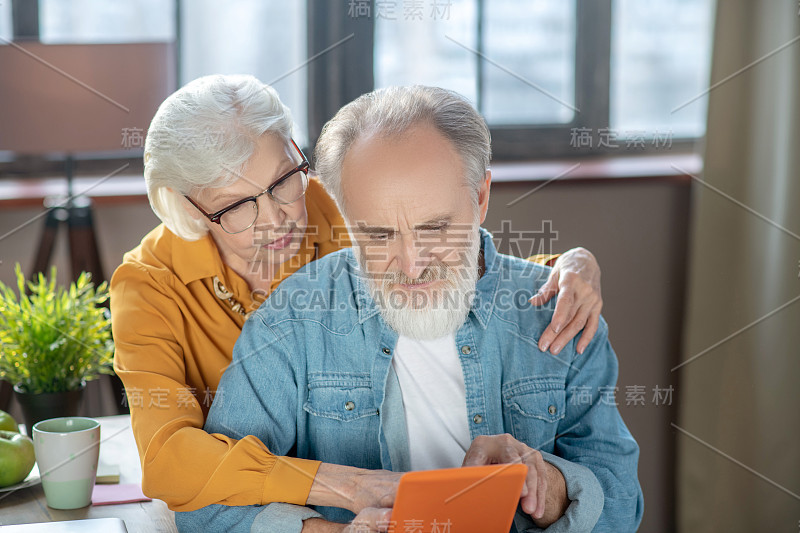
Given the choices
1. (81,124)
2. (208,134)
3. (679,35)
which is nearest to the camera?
(208,134)

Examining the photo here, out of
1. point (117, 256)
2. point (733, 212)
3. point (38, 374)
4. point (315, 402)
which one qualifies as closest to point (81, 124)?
point (117, 256)

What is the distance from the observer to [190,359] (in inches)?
64.0

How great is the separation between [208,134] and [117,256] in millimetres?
1340

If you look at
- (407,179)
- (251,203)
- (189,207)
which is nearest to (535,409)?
(407,179)

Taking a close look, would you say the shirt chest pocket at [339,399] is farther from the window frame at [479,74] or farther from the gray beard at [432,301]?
the window frame at [479,74]

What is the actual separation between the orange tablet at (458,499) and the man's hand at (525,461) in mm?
89

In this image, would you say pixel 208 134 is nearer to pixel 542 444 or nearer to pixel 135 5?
pixel 542 444

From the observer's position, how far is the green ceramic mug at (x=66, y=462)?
136 centimetres

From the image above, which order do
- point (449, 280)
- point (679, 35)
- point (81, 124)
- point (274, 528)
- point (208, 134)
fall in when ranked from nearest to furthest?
point (274, 528) < point (449, 280) < point (208, 134) < point (81, 124) < point (679, 35)

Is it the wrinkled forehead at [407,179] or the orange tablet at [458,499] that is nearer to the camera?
the orange tablet at [458,499]

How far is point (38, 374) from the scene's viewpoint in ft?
5.42

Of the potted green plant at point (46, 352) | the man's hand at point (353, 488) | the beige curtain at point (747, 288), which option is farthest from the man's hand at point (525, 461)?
the beige curtain at point (747, 288)

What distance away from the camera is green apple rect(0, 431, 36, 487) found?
4.61 ft

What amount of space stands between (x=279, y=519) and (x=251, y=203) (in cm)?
62
